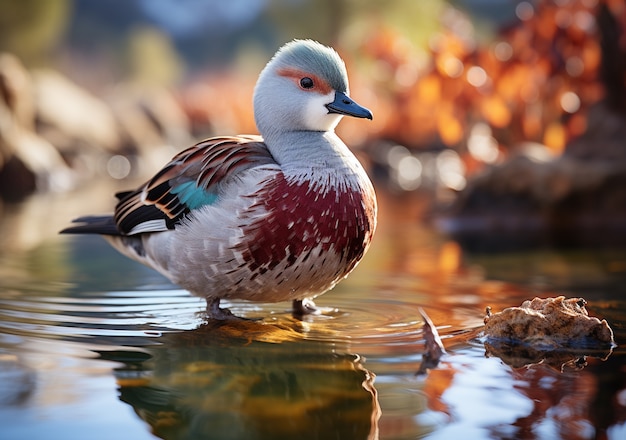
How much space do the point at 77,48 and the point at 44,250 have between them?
36.7m

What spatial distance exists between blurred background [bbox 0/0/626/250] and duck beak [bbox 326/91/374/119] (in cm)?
314

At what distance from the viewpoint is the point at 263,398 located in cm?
310

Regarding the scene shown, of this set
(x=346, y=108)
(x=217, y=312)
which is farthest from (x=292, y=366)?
(x=346, y=108)

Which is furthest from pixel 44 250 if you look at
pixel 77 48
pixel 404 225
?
pixel 77 48

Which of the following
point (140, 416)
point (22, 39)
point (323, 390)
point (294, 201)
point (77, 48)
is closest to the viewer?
point (140, 416)

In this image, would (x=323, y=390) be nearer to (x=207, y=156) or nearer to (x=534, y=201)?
(x=207, y=156)

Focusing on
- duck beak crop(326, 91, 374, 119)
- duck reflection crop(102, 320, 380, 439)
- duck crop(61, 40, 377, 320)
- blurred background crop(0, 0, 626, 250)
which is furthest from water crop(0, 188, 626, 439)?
blurred background crop(0, 0, 626, 250)

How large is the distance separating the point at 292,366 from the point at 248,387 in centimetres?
31

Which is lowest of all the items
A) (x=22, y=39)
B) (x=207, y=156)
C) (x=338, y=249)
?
(x=338, y=249)

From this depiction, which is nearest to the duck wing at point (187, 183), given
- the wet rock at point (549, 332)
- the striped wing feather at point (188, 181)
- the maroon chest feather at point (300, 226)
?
the striped wing feather at point (188, 181)

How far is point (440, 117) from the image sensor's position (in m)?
10.3

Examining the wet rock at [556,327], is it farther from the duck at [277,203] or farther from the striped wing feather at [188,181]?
the striped wing feather at [188,181]

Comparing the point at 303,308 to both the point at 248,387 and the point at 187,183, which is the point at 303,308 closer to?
the point at 187,183

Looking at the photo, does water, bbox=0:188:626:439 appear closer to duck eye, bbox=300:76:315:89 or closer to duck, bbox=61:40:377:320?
duck, bbox=61:40:377:320
